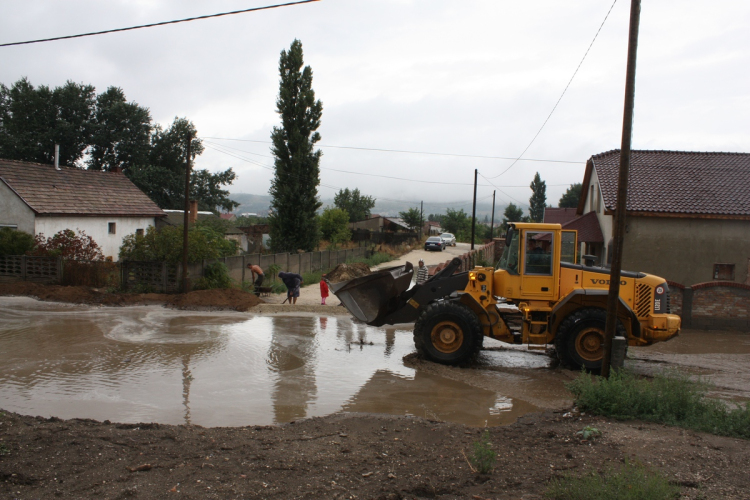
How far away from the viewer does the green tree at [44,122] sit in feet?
160

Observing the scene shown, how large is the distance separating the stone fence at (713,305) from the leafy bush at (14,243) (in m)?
23.1

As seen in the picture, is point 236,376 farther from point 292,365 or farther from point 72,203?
point 72,203

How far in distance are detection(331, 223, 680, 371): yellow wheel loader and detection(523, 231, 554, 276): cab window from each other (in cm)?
2

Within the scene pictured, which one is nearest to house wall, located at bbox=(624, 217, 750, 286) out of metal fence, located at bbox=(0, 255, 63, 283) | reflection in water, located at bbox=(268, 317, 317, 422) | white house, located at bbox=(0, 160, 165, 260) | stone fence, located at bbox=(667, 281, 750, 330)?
stone fence, located at bbox=(667, 281, 750, 330)

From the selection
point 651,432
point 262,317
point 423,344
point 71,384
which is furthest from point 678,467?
point 262,317

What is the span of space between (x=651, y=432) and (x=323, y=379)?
5581 millimetres

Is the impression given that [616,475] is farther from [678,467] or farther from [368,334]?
[368,334]

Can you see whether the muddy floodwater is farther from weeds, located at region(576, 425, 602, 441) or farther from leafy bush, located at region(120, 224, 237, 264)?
leafy bush, located at region(120, 224, 237, 264)

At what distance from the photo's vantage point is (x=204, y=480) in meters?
5.58

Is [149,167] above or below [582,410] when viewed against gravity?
above

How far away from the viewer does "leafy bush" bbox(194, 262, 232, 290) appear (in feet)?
69.4

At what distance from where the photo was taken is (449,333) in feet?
38.1

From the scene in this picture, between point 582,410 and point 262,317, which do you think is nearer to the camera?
point 582,410

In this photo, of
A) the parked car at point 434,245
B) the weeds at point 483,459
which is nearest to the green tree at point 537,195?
the parked car at point 434,245
